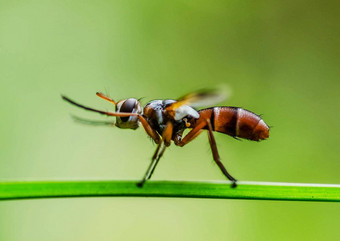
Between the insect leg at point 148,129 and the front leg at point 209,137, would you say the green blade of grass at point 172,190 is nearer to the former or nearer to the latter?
the front leg at point 209,137

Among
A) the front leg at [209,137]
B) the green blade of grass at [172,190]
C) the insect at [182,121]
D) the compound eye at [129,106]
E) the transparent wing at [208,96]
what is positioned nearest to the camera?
the green blade of grass at [172,190]

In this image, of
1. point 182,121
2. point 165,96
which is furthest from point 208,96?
point 165,96

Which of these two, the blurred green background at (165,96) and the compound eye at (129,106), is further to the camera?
the blurred green background at (165,96)

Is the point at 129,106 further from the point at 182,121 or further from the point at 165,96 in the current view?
the point at 165,96

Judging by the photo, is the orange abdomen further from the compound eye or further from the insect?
the compound eye

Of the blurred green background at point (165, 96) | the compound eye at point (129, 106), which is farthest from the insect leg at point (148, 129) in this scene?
the blurred green background at point (165, 96)

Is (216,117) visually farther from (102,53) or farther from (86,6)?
(86,6)
